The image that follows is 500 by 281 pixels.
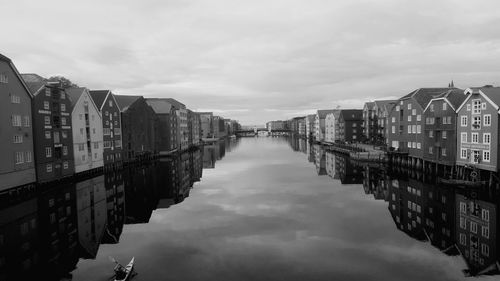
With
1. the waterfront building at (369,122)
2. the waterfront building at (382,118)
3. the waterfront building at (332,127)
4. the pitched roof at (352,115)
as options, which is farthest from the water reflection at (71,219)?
the waterfront building at (332,127)

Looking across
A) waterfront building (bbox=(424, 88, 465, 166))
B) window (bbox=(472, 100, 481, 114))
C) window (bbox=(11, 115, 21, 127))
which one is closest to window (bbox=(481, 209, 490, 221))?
window (bbox=(472, 100, 481, 114))

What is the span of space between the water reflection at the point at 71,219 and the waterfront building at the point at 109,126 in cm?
1071

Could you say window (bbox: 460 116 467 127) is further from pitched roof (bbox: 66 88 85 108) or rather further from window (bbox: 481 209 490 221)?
pitched roof (bbox: 66 88 85 108)

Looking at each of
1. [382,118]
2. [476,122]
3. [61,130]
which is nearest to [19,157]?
[61,130]

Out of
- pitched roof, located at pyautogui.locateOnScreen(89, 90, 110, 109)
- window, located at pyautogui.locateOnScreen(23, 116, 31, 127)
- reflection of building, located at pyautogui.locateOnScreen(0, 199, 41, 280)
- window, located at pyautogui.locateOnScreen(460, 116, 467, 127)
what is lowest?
reflection of building, located at pyautogui.locateOnScreen(0, 199, 41, 280)

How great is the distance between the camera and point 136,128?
251ft

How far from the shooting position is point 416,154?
57.8 metres

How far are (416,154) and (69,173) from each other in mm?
55773

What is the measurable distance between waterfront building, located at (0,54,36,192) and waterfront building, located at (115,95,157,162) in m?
→ 30.2

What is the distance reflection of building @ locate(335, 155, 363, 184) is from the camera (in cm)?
5141

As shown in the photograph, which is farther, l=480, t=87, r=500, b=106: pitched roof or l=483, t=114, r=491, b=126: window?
l=483, t=114, r=491, b=126: window

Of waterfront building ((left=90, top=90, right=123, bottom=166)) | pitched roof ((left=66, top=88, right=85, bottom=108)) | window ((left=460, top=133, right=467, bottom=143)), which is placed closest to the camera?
window ((left=460, top=133, right=467, bottom=143))

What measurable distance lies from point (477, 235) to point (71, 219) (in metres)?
33.3

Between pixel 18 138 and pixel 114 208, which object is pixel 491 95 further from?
pixel 18 138
